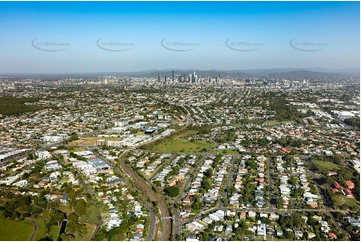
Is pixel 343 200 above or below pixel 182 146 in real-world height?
above

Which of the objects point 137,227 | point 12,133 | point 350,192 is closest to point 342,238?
point 350,192

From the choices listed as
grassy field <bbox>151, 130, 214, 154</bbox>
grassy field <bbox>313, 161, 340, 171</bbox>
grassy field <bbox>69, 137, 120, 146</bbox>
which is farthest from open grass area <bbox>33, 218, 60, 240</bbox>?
grassy field <bbox>313, 161, 340, 171</bbox>

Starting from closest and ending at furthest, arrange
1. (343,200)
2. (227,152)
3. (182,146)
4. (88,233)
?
(88,233)
(343,200)
(227,152)
(182,146)

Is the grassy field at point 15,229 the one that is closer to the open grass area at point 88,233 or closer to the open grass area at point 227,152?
the open grass area at point 88,233

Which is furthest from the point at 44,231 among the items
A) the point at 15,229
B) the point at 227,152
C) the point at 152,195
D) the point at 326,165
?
the point at 326,165

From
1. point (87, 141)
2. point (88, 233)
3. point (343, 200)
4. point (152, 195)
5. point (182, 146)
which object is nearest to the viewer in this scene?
point (88, 233)

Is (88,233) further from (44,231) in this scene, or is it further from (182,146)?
(182,146)

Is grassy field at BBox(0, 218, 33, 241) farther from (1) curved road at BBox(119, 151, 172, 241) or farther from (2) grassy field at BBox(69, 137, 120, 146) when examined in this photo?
(2) grassy field at BBox(69, 137, 120, 146)

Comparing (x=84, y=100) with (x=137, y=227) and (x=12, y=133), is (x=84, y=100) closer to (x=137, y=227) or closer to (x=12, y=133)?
(x=12, y=133)
